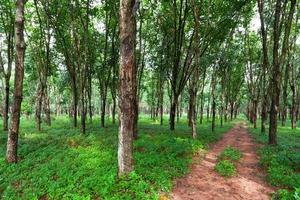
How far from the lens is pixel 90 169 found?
→ 9.38m

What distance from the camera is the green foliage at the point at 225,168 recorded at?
9.31m

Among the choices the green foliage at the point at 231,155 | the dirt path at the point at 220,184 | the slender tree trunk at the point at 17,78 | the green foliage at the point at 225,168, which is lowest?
the dirt path at the point at 220,184

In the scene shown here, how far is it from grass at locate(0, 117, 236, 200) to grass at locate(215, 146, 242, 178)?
137 cm

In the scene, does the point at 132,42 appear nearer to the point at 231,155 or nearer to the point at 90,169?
the point at 90,169

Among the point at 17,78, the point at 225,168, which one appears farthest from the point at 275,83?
the point at 17,78

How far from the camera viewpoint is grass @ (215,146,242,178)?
30.9 feet

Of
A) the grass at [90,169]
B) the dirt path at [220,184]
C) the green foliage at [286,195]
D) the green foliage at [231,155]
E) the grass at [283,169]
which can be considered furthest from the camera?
the green foliage at [231,155]

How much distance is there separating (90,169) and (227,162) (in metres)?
6.05

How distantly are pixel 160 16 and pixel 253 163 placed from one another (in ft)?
46.8

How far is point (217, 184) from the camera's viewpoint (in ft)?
27.7

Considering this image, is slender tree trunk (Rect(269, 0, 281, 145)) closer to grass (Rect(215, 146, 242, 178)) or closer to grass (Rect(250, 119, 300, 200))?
grass (Rect(250, 119, 300, 200))

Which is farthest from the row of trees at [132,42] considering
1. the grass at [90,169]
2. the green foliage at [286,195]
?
the green foliage at [286,195]

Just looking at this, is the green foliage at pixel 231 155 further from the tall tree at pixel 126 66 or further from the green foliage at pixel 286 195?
the tall tree at pixel 126 66

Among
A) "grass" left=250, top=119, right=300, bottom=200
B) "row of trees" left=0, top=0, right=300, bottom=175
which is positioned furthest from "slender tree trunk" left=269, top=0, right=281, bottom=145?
"grass" left=250, top=119, right=300, bottom=200
